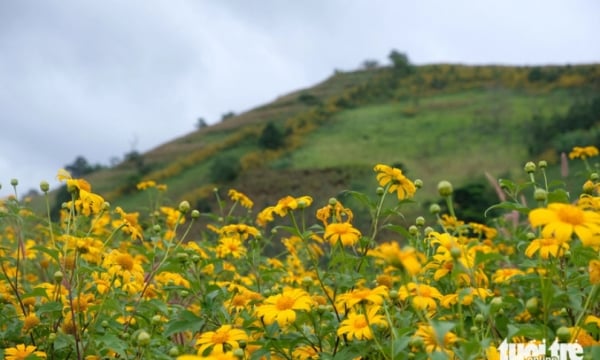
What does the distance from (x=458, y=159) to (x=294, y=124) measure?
30.4 ft

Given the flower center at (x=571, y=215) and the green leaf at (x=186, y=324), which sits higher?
the flower center at (x=571, y=215)

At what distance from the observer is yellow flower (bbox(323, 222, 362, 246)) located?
1.47 metres

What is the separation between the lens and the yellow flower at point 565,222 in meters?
1.02

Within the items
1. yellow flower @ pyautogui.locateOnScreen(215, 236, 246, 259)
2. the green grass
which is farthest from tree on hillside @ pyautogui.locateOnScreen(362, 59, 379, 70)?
yellow flower @ pyautogui.locateOnScreen(215, 236, 246, 259)

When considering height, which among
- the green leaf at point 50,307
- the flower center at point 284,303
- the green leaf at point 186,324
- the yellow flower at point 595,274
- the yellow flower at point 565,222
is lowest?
the green leaf at point 186,324

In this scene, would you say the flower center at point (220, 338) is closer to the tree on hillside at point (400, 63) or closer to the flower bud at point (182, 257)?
the flower bud at point (182, 257)

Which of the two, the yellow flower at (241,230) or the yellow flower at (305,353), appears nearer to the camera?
the yellow flower at (305,353)

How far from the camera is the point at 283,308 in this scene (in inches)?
50.3

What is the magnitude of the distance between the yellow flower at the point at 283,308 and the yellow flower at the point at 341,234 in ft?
0.64

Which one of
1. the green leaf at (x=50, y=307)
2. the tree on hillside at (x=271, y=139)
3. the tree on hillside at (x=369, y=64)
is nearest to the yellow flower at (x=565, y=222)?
the green leaf at (x=50, y=307)

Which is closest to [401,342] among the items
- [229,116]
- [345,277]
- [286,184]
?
[345,277]

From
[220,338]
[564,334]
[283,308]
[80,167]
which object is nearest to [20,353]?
[220,338]

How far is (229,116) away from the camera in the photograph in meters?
40.9

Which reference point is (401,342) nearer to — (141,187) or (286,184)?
(141,187)
